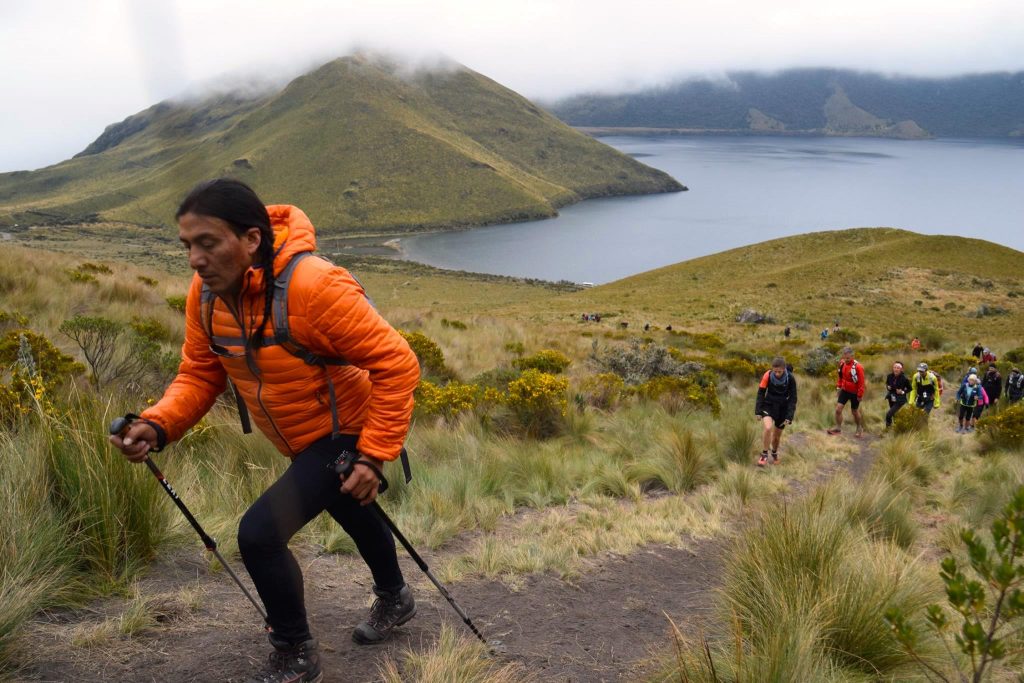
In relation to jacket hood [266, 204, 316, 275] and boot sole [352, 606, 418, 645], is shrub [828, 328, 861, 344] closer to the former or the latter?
boot sole [352, 606, 418, 645]

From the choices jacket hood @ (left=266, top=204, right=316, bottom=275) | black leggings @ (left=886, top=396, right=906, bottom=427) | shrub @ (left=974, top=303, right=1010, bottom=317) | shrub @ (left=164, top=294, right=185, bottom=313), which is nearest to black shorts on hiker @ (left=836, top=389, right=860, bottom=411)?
black leggings @ (left=886, top=396, right=906, bottom=427)

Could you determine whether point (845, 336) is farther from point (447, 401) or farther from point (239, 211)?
point (239, 211)

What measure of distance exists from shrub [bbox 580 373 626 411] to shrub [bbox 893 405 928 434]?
4.52 m

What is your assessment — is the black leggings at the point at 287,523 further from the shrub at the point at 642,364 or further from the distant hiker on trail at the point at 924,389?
the distant hiker on trail at the point at 924,389

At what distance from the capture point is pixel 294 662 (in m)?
2.61

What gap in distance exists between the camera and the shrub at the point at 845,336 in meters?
28.8

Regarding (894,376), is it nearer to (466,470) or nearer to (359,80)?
(466,470)

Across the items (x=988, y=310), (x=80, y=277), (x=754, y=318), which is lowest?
(x=988, y=310)

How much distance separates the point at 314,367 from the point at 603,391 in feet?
25.3

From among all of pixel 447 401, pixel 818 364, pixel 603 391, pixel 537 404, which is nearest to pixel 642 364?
pixel 603 391

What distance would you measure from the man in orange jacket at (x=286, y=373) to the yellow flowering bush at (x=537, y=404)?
200 inches

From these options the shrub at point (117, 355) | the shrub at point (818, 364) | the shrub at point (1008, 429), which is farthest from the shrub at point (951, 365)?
the shrub at point (117, 355)

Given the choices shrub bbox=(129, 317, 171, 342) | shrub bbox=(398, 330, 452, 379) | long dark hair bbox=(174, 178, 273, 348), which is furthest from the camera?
shrub bbox=(398, 330, 452, 379)

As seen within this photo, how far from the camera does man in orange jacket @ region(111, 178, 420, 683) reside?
2326mm
